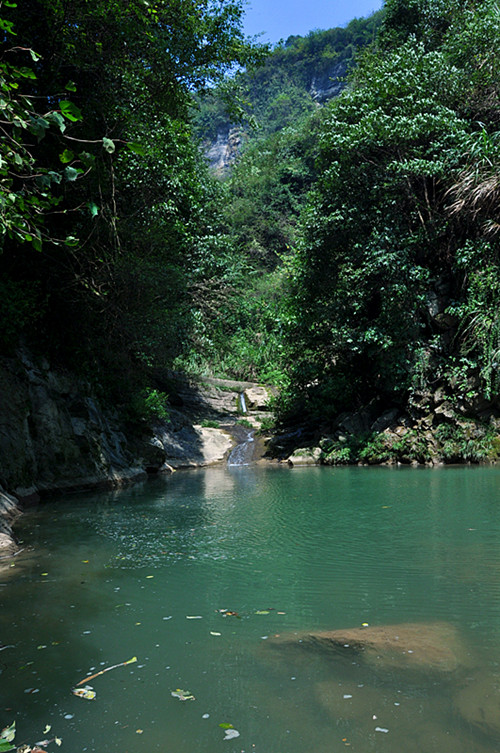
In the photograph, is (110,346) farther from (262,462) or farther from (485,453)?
(485,453)

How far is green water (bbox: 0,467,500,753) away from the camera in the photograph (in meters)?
2.01

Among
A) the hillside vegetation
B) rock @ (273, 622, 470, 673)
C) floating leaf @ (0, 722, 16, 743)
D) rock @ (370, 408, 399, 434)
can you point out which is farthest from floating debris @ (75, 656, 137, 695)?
rock @ (370, 408, 399, 434)

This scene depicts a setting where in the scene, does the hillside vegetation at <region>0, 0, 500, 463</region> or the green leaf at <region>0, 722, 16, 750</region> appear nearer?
the green leaf at <region>0, 722, 16, 750</region>

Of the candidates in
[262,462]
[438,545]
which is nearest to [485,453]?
[262,462]

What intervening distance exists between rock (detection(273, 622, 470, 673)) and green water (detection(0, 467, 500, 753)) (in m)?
0.04

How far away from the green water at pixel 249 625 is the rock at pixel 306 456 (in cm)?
744

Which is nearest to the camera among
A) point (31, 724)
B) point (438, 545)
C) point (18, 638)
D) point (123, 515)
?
point (31, 724)

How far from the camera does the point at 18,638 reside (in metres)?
2.98

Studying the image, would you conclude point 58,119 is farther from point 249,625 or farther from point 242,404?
point 242,404

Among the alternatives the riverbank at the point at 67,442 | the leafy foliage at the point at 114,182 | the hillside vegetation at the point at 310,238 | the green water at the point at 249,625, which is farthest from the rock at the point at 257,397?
the green water at the point at 249,625

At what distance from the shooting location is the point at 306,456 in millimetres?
14258

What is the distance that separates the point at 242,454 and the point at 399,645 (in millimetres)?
12994

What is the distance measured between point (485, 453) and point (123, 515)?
8.49 m

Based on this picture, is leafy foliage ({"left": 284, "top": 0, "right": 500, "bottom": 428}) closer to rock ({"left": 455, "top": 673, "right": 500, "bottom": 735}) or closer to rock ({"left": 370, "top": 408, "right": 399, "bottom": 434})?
rock ({"left": 370, "top": 408, "right": 399, "bottom": 434})
